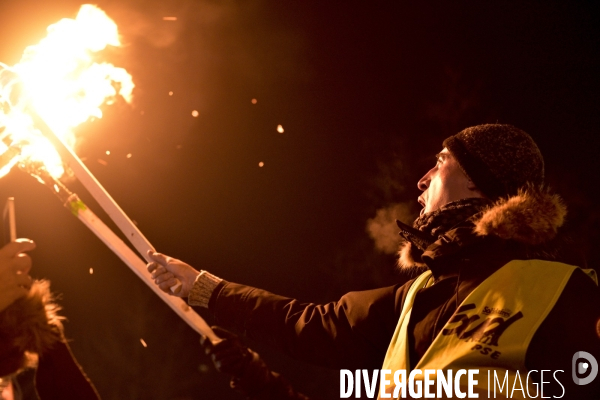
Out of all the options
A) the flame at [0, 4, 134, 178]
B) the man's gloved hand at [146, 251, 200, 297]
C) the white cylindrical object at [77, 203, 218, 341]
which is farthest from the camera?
the flame at [0, 4, 134, 178]

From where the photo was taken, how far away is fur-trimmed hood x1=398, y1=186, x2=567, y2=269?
2.25 m

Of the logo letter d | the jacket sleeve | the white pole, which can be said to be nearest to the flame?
the white pole

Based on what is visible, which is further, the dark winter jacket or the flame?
the flame

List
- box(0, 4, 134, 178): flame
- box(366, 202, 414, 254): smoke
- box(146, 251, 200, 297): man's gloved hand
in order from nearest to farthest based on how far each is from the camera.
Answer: box(146, 251, 200, 297): man's gloved hand, box(0, 4, 134, 178): flame, box(366, 202, 414, 254): smoke

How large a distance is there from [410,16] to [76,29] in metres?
2.63

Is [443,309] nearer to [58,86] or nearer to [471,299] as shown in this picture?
[471,299]

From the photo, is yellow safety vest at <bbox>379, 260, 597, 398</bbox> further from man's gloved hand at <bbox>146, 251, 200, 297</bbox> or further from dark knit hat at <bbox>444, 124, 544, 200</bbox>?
man's gloved hand at <bbox>146, 251, 200, 297</bbox>

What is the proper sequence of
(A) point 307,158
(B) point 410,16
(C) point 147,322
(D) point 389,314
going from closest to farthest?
(D) point 389,314 → (B) point 410,16 → (A) point 307,158 → (C) point 147,322

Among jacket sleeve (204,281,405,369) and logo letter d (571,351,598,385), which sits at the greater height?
jacket sleeve (204,281,405,369)

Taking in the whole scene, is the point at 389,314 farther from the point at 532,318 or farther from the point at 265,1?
the point at 265,1

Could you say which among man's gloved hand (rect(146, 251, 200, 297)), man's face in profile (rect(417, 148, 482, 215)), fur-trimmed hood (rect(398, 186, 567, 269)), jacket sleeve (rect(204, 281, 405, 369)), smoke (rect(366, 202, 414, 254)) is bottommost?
jacket sleeve (rect(204, 281, 405, 369))

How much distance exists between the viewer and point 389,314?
2.66 metres

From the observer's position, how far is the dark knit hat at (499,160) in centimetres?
258

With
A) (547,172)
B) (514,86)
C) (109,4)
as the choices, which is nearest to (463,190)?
(547,172)
